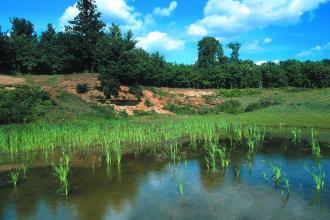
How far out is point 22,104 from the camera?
3416cm

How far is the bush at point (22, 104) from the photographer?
102ft

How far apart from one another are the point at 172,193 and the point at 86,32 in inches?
2026

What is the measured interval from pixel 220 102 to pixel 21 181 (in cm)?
4474

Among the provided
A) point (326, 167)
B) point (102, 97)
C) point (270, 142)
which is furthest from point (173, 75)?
point (326, 167)

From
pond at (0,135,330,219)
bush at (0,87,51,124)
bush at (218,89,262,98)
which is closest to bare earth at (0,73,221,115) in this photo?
bush at (0,87,51,124)

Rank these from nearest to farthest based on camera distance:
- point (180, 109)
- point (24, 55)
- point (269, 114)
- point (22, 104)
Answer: point (22, 104)
point (269, 114)
point (180, 109)
point (24, 55)

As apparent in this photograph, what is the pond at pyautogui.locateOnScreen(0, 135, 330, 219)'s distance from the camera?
32.2 ft

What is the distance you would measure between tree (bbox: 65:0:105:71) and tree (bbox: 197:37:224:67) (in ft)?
183

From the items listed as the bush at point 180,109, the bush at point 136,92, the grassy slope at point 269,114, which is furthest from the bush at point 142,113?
the bush at point 136,92

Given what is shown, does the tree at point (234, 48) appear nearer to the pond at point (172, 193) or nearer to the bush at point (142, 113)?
the bush at point (142, 113)

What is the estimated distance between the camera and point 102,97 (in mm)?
50344

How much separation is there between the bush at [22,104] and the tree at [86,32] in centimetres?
1610

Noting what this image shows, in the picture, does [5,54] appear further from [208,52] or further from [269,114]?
[208,52]

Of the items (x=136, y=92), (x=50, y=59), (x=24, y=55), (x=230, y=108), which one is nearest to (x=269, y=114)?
(x=230, y=108)
